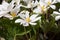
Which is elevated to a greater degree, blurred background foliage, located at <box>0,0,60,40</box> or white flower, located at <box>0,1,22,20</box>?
white flower, located at <box>0,1,22,20</box>

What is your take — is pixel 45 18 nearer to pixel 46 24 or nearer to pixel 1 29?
pixel 46 24

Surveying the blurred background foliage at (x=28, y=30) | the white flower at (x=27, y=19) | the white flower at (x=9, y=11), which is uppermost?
the white flower at (x=9, y=11)

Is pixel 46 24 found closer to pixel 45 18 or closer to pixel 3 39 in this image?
pixel 45 18

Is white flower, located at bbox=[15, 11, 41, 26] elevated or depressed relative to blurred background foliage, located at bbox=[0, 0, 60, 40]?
elevated

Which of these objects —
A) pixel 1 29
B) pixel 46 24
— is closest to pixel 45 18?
pixel 46 24

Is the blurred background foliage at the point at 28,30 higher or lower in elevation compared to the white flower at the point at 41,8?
lower

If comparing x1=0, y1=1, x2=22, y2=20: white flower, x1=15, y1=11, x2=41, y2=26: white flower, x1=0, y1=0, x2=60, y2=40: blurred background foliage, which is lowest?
x1=0, y1=0, x2=60, y2=40: blurred background foliage
